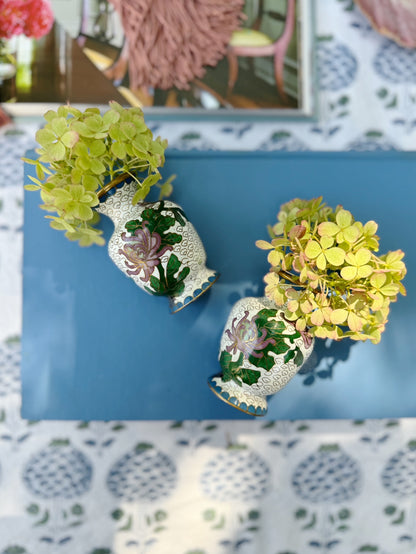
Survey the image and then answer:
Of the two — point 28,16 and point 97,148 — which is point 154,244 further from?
point 28,16

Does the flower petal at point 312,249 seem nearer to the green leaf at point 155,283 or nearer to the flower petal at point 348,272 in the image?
the flower petal at point 348,272

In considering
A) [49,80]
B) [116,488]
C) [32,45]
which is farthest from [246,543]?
[32,45]

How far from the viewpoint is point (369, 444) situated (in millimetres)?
1221

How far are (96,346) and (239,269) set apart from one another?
34 centimetres

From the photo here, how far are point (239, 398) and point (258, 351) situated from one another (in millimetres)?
125

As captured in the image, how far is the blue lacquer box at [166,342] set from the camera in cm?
87

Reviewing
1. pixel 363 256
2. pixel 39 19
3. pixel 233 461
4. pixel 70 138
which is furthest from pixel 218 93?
pixel 233 461

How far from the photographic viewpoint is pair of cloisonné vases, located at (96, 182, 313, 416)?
74 centimetres

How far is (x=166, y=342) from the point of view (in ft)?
2.85

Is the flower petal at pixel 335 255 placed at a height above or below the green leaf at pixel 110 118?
below

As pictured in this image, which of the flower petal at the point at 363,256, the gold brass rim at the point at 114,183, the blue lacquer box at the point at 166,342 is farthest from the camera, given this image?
the blue lacquer box at the point at 166,342

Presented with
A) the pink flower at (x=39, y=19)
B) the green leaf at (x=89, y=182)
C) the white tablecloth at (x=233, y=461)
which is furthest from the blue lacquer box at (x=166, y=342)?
the pink flower at (x=39, y=19)

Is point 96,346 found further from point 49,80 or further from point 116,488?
point 49,80

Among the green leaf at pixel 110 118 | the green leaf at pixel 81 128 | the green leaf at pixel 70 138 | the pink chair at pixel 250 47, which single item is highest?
the pink chair at pixel 250 47
